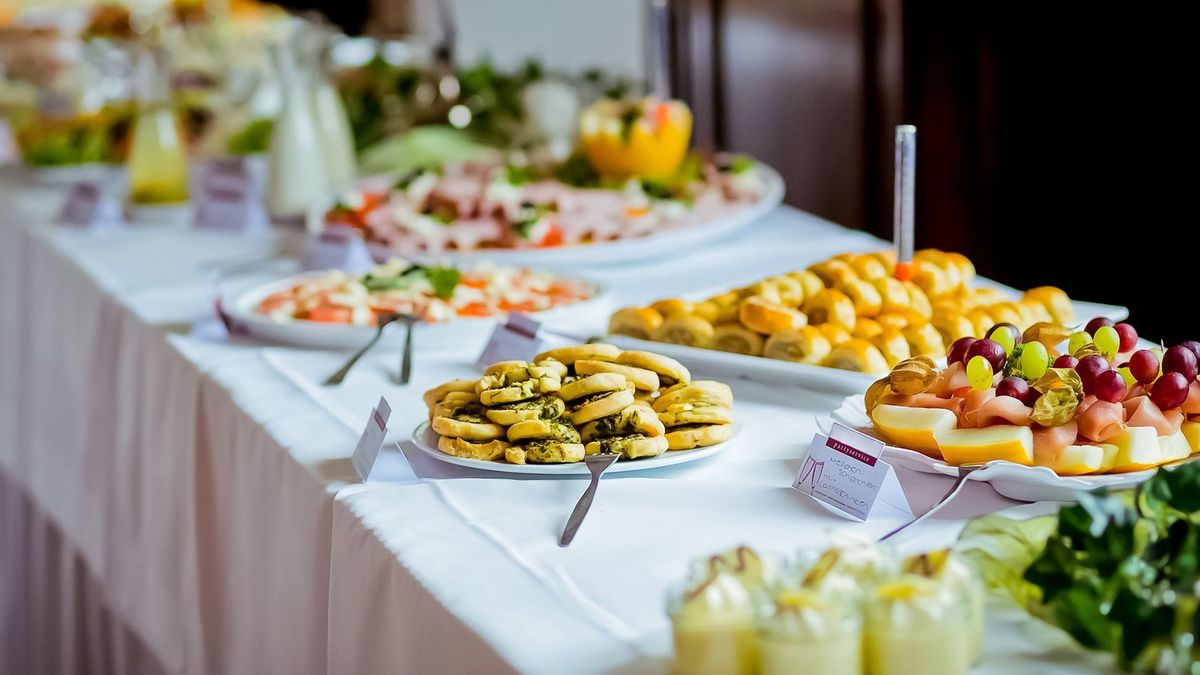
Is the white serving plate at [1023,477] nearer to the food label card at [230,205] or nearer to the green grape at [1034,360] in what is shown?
the green grape at [1034,360]

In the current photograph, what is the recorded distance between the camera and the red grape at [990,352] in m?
0.95

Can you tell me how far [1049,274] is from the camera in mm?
2402

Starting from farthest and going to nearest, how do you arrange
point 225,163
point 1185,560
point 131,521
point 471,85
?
point 471,85
point 225,163
point 131,521
point 1185,560

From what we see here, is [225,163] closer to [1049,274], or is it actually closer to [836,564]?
[1049,274]

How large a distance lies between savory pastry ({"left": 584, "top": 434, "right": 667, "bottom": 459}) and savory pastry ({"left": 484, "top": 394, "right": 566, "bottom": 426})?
36mm

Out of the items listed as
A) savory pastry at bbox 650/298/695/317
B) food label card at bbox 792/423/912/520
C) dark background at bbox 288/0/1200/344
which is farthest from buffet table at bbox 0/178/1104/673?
dark background at bbox 288/0/1200/344

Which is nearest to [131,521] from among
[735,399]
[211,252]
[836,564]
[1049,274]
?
[211,252]

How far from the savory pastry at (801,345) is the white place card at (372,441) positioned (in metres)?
0.36

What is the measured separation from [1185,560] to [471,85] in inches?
84.7

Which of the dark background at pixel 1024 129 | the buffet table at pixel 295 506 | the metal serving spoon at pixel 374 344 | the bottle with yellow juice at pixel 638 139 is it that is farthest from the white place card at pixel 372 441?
the dark background at pixel 1024 129

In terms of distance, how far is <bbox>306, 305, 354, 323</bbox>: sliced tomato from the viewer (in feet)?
4.73

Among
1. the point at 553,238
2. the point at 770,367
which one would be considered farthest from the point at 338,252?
the point at 770,367

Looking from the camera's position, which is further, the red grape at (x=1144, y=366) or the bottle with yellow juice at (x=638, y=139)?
the bottle with yellow juice at (x=638, y=139)

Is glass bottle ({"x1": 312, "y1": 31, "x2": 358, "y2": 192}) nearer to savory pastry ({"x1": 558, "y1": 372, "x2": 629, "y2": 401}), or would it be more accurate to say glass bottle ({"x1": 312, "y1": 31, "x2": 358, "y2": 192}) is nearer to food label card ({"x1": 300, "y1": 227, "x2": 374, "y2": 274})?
food label card ({"x1": 300, "y1": 227, "x2": 374, "y2": 274})
